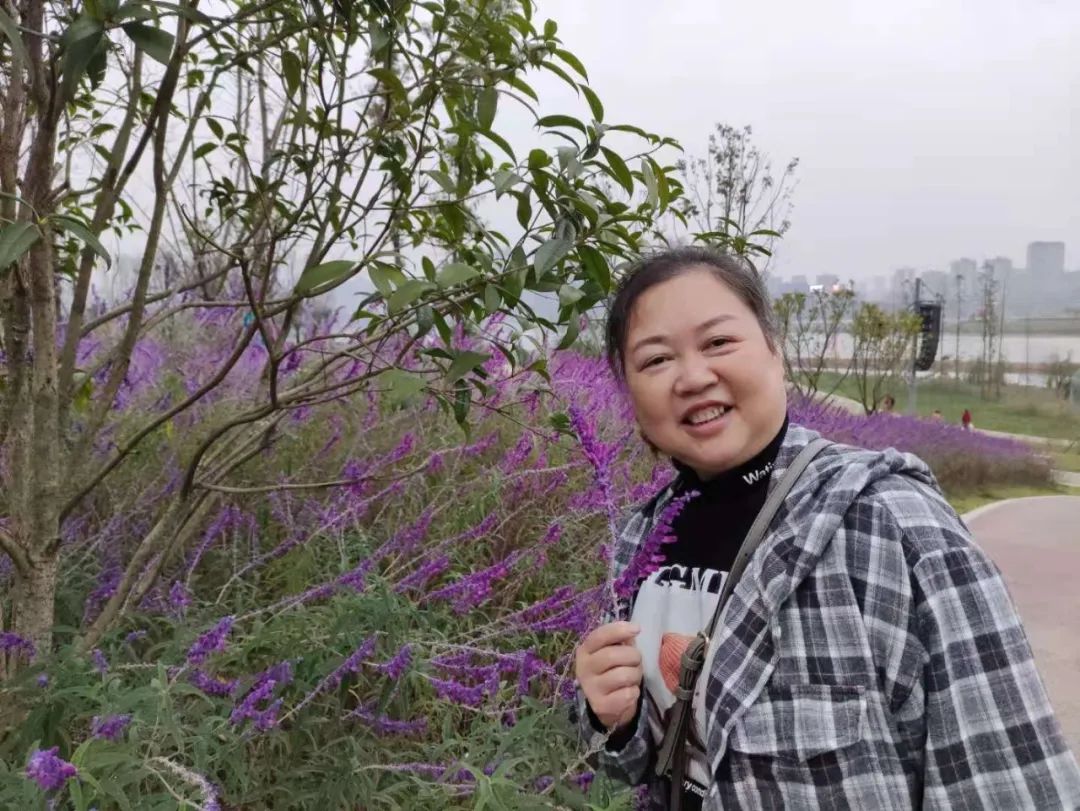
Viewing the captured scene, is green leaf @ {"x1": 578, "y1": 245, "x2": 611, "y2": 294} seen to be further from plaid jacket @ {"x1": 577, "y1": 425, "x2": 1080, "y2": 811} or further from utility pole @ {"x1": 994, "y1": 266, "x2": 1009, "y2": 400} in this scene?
utility pole @ {"x1": 994, "y1": 266, "x2": 1009, "y2": 400}

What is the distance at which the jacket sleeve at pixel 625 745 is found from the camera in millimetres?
1233

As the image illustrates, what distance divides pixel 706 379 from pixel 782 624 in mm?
333

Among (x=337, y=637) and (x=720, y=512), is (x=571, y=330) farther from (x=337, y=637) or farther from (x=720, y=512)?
(x=337, y=637)

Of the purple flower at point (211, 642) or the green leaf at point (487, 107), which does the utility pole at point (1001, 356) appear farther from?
the purple flower at point (211, 642)

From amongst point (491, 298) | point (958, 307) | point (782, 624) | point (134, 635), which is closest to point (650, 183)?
point (491, 298)

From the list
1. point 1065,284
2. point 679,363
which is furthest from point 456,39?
point 1065,284

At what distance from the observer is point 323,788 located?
150cm

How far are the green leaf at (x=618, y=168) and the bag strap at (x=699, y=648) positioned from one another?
0.55m

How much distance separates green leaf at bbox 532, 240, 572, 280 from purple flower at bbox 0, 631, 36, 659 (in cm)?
108

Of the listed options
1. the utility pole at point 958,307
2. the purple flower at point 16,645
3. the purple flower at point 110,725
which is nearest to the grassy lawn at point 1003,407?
the utility pole at point 958,307

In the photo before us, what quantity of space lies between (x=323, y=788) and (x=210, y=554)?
4.00ft

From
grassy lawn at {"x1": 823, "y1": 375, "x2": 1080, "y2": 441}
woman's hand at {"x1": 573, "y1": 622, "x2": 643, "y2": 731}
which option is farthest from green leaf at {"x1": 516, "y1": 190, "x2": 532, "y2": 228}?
grassy lawn at {"x1": 823, "y1": 375, "x2": 1080, "y2": 441}

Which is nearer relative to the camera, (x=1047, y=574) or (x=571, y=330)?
(x=571, y=330)

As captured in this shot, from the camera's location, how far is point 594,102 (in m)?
1.41
